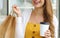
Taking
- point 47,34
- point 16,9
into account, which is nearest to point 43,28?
point 47,34

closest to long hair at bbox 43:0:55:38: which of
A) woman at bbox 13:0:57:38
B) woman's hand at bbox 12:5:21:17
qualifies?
woman at bbox 13:0:57:38

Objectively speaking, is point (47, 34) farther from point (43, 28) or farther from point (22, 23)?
point (22, 23)

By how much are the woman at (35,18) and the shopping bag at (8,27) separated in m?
0.03

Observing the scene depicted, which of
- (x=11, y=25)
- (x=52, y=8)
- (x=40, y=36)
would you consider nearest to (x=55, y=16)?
(x=52, y=8)

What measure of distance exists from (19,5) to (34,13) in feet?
0.34

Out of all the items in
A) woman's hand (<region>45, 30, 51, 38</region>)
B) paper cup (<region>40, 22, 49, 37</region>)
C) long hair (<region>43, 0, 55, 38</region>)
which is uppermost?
long hair (<region>43, 0, 55, 38</region>)

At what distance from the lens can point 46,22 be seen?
34.1 inches

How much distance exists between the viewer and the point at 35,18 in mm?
878

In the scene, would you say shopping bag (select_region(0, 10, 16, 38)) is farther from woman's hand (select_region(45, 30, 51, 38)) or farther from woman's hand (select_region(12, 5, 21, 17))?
woman's hand (select_region(45, 30, 51, 38))

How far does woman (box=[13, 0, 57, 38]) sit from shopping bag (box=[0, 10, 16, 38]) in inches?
1.2

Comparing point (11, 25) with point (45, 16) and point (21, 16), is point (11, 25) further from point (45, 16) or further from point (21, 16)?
point (45, 16)

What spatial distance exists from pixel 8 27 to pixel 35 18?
0.17 meters

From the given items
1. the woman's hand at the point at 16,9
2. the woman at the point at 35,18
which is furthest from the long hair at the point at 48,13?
the woman's hand at the point at 16,9

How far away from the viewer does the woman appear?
2.78ft
